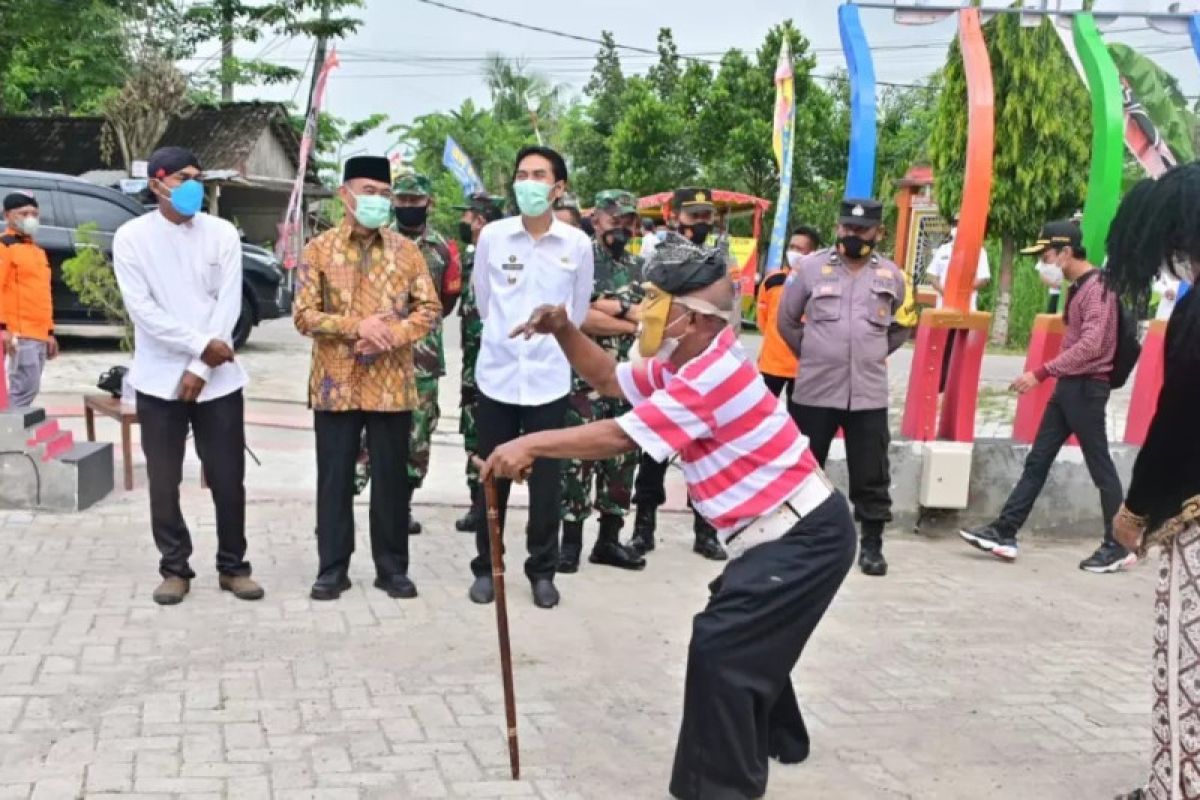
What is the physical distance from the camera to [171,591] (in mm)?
4902

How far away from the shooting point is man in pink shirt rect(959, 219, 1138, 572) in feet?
20.2

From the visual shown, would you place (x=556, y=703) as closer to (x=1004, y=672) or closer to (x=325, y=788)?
(x=325, y=788)

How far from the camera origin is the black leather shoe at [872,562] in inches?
234

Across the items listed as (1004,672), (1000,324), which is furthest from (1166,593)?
(1000,324)

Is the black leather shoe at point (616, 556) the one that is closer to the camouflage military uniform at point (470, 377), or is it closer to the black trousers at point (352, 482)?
the camouflage military uniform at point (470, 377)

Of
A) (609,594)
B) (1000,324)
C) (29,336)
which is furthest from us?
(1000,324)

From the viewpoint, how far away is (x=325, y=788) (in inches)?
130

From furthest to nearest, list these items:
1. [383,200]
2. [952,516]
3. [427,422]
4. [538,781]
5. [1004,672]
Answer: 1. [952,516]
2. [427,422]
3. [383,200]
4. [1004,672]
5. [538,781]

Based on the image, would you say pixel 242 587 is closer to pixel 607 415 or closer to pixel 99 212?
pixel 607 415

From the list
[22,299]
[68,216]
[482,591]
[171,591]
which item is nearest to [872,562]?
[482,591]

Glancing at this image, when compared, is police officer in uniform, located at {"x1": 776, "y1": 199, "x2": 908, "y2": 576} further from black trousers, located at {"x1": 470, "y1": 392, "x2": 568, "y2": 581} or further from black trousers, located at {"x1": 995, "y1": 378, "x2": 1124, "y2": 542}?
black trousers, located at {"x1": 470, "y1": 392, "x2": 568, "y2": 581}

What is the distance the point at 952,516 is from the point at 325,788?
15.1 ft

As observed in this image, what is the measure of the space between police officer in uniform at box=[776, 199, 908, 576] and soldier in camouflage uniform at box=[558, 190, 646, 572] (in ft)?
2.95

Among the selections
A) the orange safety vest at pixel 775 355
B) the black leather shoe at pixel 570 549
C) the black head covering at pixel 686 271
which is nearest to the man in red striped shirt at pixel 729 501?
the black head covering at pixel 686 271
